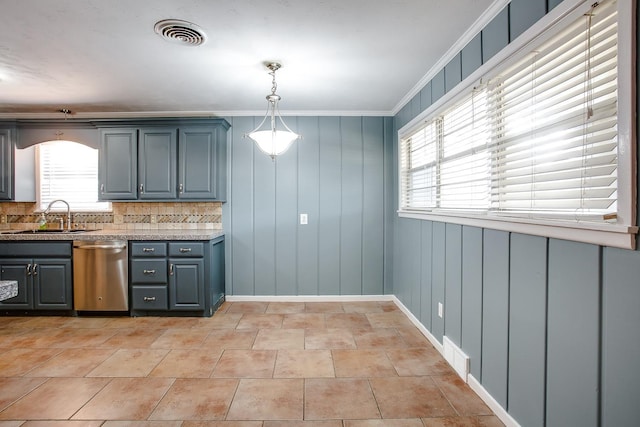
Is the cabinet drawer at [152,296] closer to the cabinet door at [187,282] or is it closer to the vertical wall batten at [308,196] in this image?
the cabinet door at [187,282]

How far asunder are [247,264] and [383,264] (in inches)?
67.5

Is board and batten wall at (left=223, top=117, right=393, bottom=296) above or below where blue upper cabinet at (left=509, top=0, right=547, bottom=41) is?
below

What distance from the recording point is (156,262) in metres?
3.50

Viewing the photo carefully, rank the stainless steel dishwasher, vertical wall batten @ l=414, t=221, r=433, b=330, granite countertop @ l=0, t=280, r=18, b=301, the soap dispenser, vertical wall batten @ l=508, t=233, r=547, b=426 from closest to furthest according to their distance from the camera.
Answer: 1. granite countertop @ l=0, t=280, r=18, b=301
2. vertical wall batten @ l=508, t=233, r=547, b=426
3. vertical wall batten @ l=414, t=221, r=433, b=330
4. the stainless steel dishwasher
5. the soap dispenser

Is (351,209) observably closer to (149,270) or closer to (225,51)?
(225,51)

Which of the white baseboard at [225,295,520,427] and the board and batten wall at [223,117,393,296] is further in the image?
the board and batten wall at [223,117,393,296]

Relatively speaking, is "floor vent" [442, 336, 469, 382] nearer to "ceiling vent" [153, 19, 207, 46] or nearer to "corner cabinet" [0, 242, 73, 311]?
"ceiling vent" [153, 19, 207, 46]

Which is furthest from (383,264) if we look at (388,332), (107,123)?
(107,123)

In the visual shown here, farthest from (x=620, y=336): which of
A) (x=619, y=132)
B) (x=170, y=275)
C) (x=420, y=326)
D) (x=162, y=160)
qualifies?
(x=162, y=160)

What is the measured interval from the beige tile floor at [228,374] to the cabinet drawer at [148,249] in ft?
2.31

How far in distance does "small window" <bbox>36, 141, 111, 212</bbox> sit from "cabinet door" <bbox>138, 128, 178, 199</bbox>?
782mm

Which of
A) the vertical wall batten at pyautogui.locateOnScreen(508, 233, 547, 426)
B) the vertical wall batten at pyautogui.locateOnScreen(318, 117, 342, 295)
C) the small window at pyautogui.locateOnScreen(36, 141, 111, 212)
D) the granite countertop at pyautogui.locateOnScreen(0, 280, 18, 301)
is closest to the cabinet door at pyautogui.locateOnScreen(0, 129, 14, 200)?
the small window at pyautogui.locateOnScreen(36, 141, 111, 212)

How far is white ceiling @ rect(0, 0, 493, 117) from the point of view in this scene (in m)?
1.94

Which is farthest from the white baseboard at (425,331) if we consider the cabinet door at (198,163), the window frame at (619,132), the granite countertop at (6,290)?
the granite countertop at (6,290)
